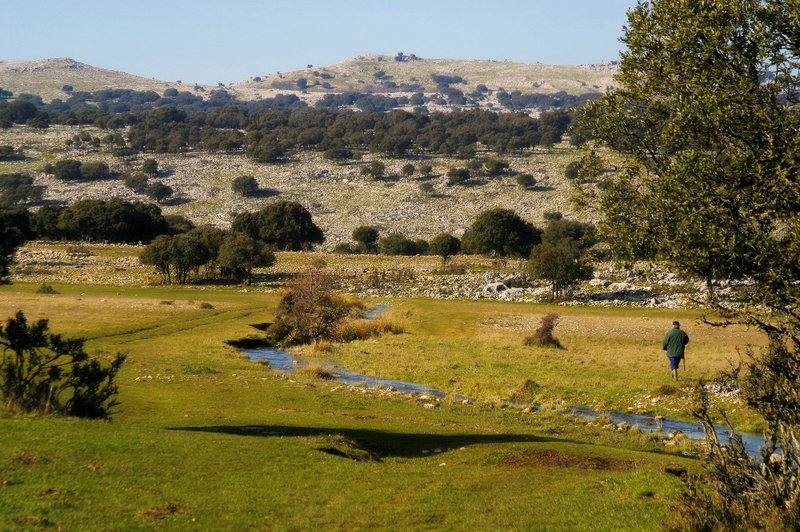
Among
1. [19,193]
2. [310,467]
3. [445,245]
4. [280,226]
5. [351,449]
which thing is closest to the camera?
[310,467]

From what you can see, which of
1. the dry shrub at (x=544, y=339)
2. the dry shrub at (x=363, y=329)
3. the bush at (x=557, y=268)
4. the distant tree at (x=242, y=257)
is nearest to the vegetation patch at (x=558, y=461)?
the dry shrub at (x=544, y=339)

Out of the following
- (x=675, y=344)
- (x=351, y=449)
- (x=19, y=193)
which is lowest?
(x=19, y=193)

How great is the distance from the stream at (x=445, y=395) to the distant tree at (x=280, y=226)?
8244cm

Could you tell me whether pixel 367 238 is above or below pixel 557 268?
below

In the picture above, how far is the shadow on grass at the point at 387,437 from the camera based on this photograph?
26078 mm

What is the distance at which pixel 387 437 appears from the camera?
27922mm

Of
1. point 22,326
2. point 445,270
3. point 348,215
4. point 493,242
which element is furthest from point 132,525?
point 348,215

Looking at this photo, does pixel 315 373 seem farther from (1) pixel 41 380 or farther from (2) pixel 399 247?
(2) pixel 399 247

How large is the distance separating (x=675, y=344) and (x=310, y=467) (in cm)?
2650

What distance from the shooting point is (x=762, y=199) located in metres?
18.5

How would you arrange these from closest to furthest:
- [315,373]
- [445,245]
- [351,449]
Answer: [351,449] → [315,373] → [445,245]

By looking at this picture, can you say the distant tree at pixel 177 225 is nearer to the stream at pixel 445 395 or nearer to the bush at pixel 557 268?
the bush at pixel 557 268

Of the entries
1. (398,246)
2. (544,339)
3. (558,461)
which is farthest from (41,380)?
(398,246)

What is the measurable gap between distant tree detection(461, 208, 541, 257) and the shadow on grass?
93886 millimetres
